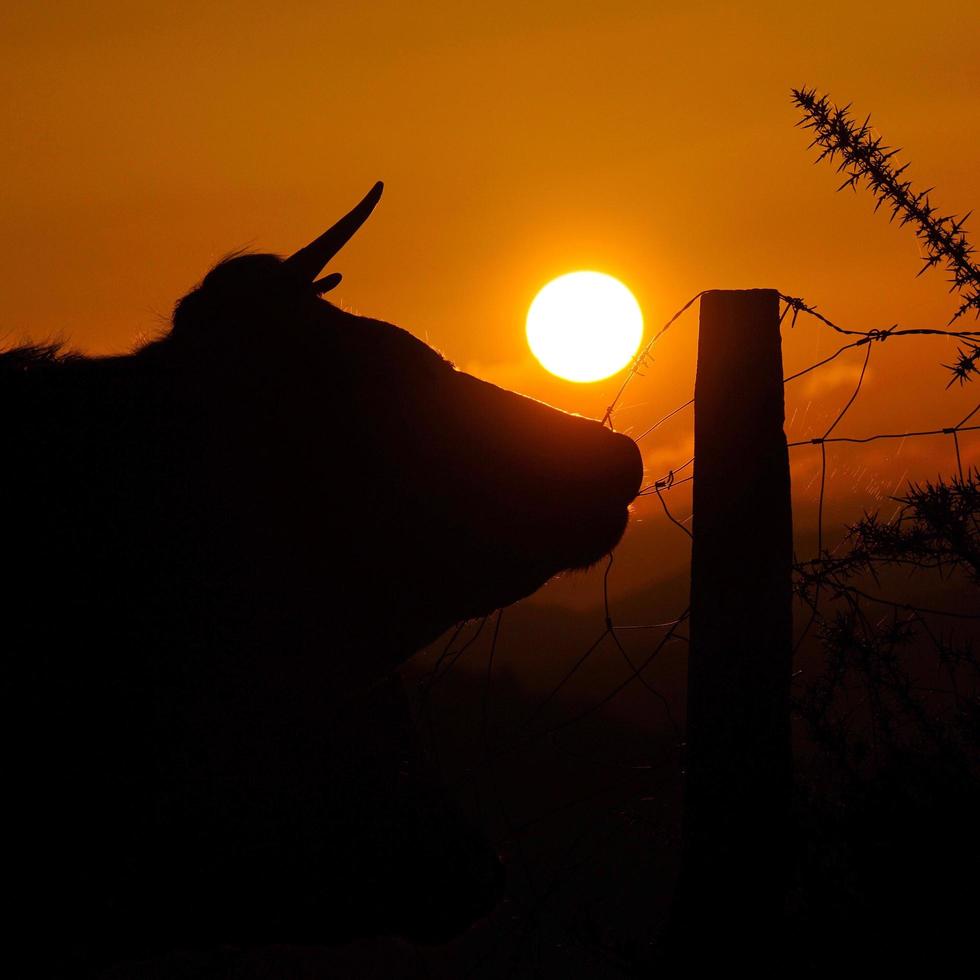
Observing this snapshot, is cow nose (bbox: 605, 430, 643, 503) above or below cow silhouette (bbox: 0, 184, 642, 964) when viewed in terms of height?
above

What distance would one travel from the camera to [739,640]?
2590mm

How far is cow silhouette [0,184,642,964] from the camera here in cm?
254

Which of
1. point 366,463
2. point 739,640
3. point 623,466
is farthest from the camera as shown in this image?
point 623,466

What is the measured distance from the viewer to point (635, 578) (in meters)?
3.48

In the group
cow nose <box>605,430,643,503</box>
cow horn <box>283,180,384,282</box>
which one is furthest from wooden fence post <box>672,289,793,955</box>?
cow horn <box>283,180,384,282</box>

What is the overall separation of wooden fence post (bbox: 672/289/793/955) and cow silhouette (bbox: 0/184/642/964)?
37 cm

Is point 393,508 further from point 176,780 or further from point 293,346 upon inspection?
point 176,780

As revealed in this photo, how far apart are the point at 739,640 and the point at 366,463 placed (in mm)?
1006

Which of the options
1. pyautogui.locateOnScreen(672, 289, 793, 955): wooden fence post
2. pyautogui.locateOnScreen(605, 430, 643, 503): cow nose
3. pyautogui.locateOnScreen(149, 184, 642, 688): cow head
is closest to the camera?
pyautogui.locateOnScreen(672, 289, 793, 955): wooden fence post

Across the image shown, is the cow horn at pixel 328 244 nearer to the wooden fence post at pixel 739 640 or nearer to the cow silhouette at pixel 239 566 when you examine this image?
the cow silhouette at pixel 239 566

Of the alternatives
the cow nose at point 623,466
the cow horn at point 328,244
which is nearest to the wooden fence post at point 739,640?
the cow nose at point 623,466

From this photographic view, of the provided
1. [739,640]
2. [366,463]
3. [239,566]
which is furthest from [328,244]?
[739,640]

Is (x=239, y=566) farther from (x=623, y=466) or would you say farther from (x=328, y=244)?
(x=623, y=466)

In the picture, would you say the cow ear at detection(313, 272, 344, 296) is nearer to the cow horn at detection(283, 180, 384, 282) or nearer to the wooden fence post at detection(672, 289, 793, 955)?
the cow horn at detection(283, 180, 384, 282)
